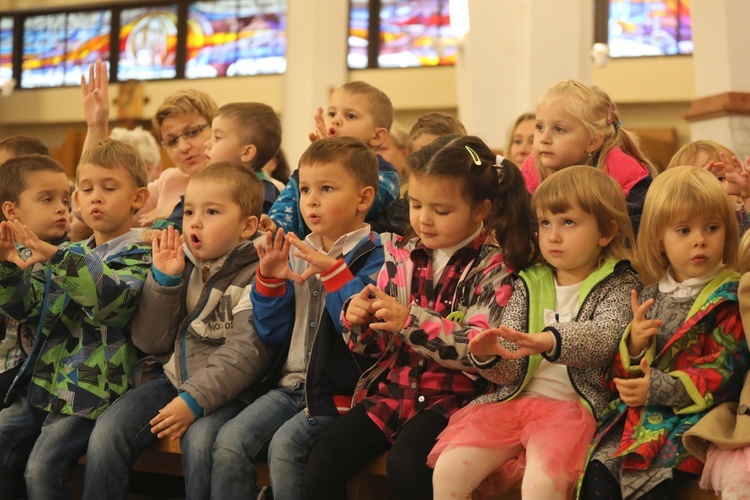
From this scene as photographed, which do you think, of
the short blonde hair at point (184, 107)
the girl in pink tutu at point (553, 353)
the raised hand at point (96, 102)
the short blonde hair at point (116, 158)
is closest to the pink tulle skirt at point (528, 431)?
the girl in pink tutu at point (553, 353)

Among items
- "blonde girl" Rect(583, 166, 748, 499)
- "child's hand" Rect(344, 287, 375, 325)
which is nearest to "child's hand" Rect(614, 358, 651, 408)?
"blonde girl" Rect(583, 166, 748, 499)

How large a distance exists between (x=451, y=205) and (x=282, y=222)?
3.77 feet

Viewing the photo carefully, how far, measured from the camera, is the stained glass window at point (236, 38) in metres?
12.8

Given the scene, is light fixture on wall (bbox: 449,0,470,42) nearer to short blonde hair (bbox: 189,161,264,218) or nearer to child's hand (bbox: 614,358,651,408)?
short blonde hair (bbox: 189,161,264,218)

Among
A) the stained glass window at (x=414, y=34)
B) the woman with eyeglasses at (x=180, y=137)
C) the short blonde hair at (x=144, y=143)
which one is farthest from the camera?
the stained glass window at (x=414, y=34)

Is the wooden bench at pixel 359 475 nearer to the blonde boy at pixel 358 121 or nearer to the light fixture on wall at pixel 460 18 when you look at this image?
the blonde boy at pixel 358 121

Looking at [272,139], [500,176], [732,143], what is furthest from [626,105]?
[500,176]

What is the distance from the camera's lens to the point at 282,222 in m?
3.85

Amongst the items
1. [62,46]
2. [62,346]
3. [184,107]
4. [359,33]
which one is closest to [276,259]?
[62,346]

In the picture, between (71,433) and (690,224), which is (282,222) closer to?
(71,433)

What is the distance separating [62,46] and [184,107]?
1033 cm

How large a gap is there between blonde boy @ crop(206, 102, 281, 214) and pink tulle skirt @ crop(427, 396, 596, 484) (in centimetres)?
186

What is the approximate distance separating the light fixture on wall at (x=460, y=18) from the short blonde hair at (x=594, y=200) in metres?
4.93

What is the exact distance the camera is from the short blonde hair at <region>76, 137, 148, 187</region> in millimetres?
3645
